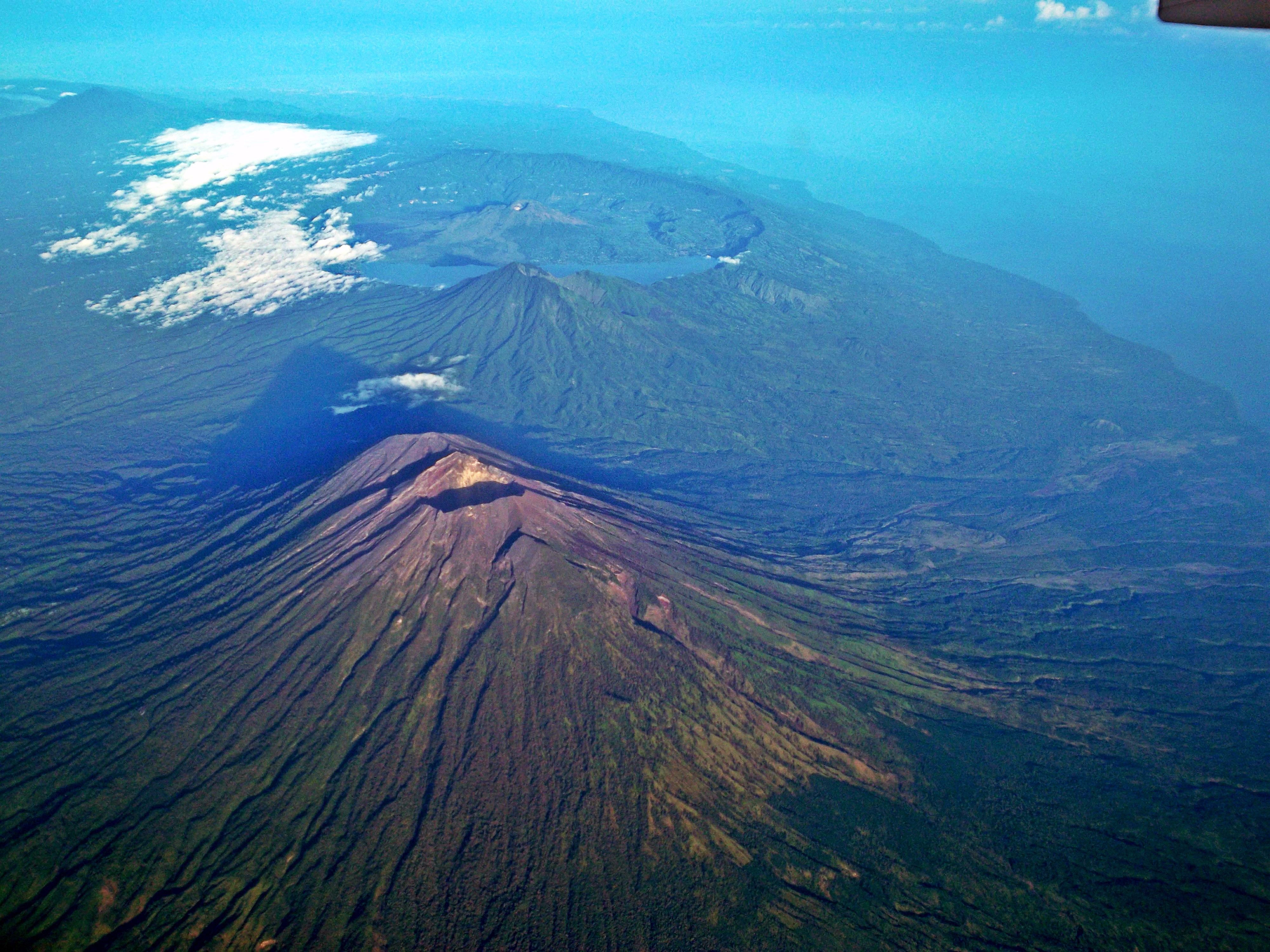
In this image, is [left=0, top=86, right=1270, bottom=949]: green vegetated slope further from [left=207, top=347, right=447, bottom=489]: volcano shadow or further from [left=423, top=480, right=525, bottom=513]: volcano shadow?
[left=207, top=347, right=447, bottom=489]: volcano shadow

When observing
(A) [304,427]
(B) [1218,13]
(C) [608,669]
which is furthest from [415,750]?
(A) [304,427]

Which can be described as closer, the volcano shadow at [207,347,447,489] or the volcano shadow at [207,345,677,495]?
the volcano shadow at [207,347,447,489]

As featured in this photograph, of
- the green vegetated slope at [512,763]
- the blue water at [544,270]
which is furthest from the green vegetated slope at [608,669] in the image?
the blue water at [544,270]

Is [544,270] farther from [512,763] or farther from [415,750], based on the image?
[512,763]

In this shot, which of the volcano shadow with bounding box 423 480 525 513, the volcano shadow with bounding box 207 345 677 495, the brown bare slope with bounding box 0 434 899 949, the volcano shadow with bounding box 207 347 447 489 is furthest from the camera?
the volcano shadow with bounding box 207 345 677 495

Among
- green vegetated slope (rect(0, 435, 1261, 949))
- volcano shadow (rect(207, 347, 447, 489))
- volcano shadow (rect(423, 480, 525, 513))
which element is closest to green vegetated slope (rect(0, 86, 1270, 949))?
green vegetated slope (rect(0, 435, 1261, 949))

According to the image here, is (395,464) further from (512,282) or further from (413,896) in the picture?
(512,282)

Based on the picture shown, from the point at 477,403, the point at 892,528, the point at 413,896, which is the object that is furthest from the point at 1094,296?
the point at 413,896

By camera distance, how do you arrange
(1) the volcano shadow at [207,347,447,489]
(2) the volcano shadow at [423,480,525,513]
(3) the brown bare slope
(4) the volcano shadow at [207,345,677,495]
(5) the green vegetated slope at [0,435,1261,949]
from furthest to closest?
(4) the volcano shadow at [207,345,677,495]
(1) the volcano shadow at [207,347,447,489]
(2) the volcano shadow at [423,480,525,513]
(5) the green vegetated slope at [0,435,1261,949]
(3) the brown bare slope
